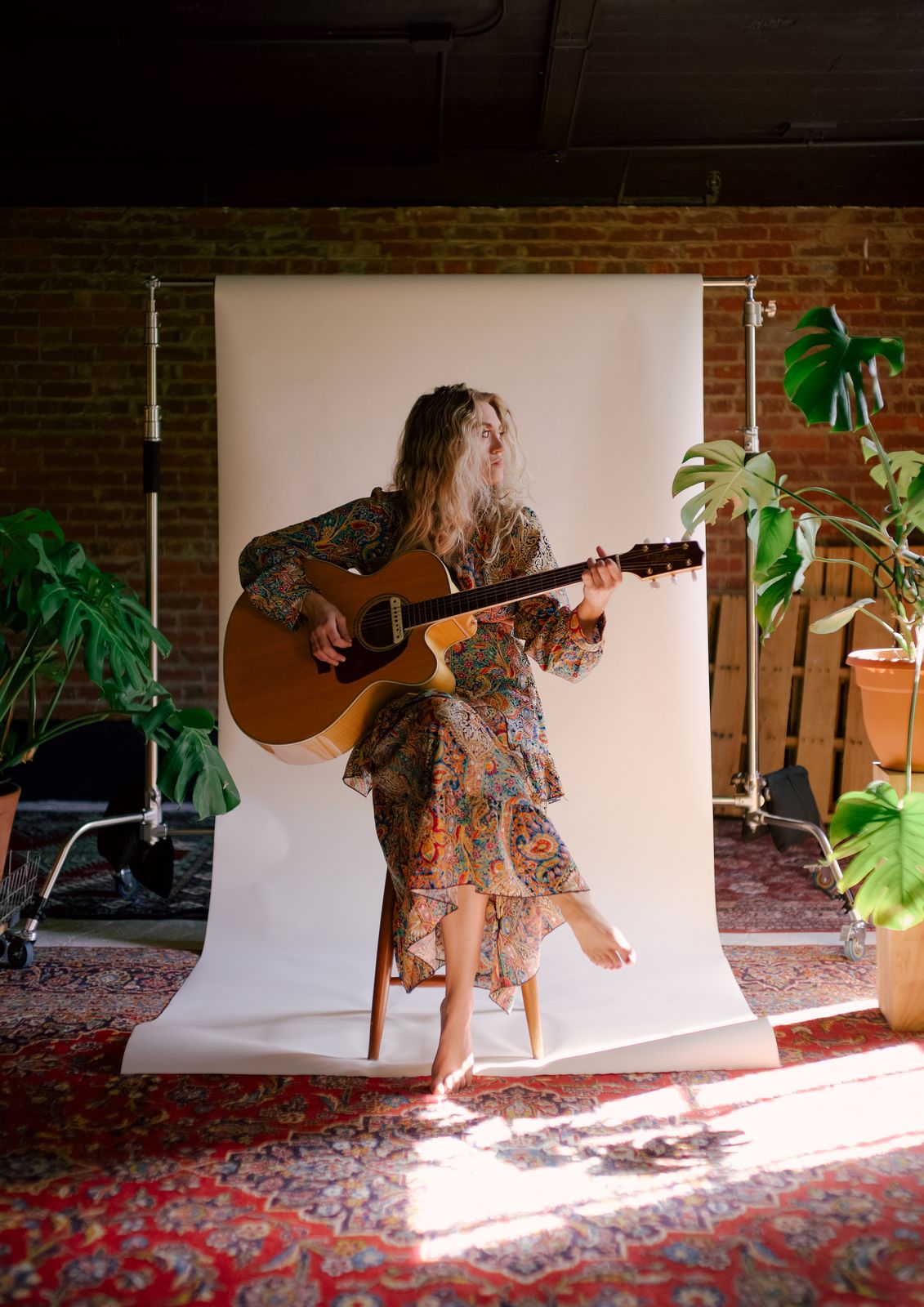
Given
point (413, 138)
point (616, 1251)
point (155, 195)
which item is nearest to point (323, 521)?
point (616, 1251)

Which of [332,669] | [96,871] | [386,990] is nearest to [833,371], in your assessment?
[332,669]

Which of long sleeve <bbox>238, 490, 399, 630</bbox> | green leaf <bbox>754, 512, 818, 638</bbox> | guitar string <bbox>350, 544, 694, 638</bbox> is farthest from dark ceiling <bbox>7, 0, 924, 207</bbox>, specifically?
guitar string <bbox>350, 544, 694, 638</bbox>

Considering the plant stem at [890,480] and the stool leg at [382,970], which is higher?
the plant stem at [890,480]

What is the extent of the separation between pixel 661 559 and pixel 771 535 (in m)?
0.27

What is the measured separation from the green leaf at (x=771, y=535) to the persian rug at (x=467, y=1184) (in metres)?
0.97

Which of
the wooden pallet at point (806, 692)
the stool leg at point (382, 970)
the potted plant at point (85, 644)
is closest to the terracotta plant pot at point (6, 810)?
the potted plant at point (85, 644)

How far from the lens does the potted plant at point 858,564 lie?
2.05 meters

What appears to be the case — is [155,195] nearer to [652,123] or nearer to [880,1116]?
[652,123]

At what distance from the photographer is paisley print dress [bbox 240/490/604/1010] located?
1.99 metres

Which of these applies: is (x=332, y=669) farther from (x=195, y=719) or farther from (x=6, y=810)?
(x=6, y=810)

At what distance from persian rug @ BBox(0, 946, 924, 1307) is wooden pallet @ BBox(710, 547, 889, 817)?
229 centimetres

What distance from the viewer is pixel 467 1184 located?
1.66 m

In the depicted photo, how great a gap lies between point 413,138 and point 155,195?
117 centimetres

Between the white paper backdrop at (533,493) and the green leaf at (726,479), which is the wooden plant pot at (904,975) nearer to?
the white paper backdrop at (533,493)
